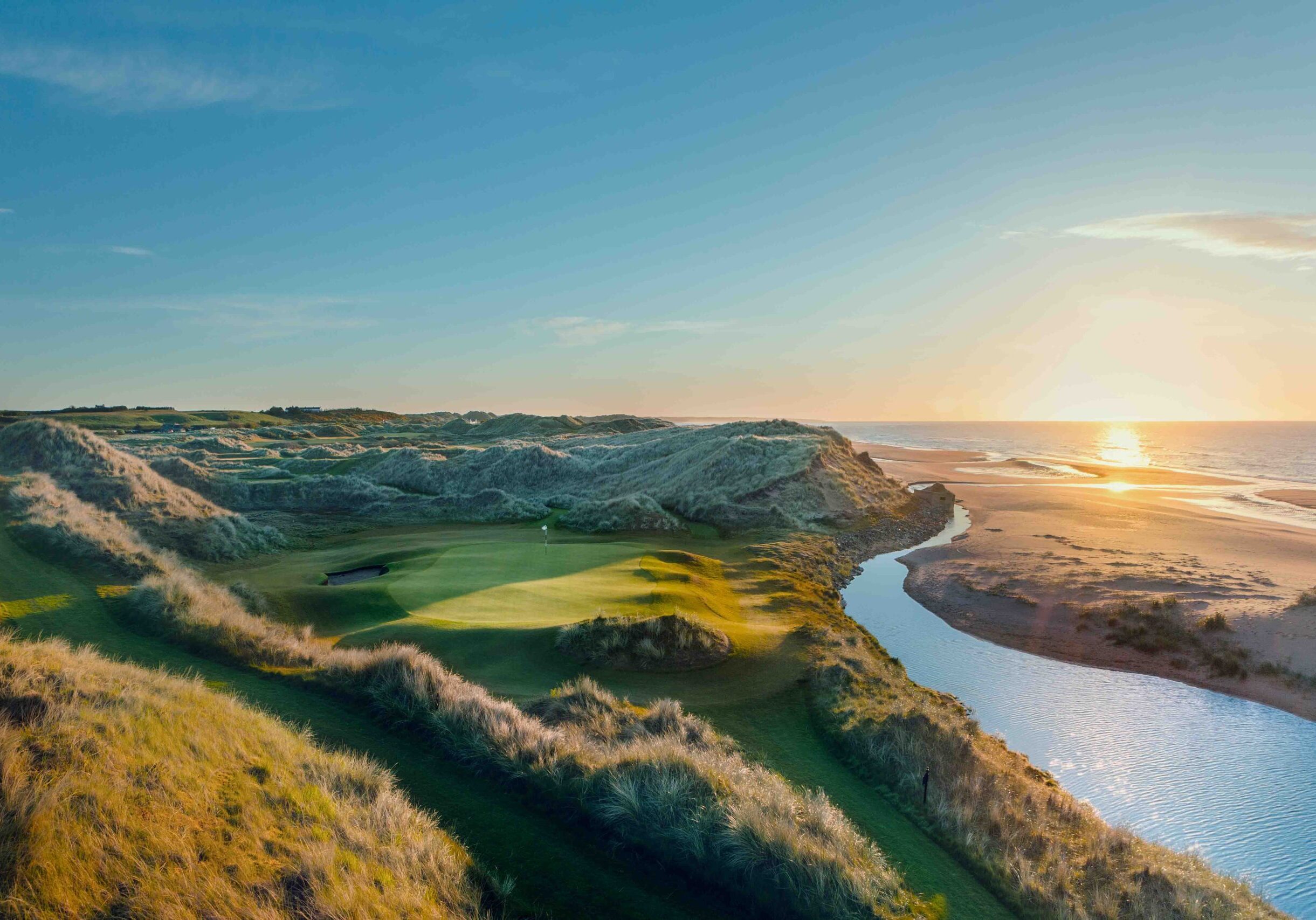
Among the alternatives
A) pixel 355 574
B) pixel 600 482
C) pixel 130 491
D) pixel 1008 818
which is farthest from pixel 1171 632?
pixel 600 482

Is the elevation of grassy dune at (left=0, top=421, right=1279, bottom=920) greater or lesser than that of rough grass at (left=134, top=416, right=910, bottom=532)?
lesser

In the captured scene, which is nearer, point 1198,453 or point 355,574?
point 355,574

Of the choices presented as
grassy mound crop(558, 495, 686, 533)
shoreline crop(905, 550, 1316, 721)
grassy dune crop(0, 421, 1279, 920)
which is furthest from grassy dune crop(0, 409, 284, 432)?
shoreline crop(905, 550, 1316, 721)

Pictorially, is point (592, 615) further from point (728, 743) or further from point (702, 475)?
point (702, 475)

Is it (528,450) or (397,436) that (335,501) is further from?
(397,436)

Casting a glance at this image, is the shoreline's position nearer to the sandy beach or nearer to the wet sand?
the sandy beach

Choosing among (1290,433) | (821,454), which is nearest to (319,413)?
(821,454)
